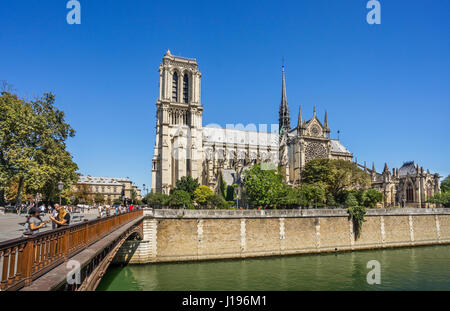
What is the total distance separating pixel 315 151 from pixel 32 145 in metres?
61.1

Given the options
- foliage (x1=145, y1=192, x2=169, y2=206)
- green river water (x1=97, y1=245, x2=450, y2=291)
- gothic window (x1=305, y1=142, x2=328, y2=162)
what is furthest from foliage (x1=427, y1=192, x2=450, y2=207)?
foliage (x1=145, y1=192, x2=169, y2=206)

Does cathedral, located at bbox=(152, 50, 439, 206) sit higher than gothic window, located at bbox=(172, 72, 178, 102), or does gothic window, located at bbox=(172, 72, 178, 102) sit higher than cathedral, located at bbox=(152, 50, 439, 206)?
gothic window, located at bbox=(172, 72, 178, 102)

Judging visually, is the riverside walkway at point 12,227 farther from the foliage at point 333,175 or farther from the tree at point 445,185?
the tree at point 445,185

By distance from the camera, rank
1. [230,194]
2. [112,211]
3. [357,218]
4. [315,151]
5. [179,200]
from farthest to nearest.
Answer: [315,151], [230,194], [179,200], [357,218], [112,211]

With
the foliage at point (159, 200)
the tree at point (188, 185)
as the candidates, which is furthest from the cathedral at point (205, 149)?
the foliage at point (159, 200)

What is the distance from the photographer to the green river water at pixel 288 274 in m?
21.2

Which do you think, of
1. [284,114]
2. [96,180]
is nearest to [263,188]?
[284,114]

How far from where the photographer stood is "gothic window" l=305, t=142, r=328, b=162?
3007 inches

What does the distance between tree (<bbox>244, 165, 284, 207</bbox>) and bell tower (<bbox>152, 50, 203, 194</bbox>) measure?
92.7 feet

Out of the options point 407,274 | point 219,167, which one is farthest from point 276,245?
point 219,167

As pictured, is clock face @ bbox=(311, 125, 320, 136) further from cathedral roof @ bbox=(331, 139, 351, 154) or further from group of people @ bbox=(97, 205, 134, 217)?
group of people @ bbox=(97, 205, 134, 217)

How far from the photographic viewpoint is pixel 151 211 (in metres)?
29.6

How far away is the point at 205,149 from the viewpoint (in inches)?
3189

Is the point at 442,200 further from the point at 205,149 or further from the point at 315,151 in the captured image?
the point at 205,149
